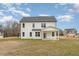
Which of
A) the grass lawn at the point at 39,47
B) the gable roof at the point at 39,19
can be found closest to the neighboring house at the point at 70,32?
the grass lawn at the point at 39,47

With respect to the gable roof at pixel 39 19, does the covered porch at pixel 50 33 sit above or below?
below

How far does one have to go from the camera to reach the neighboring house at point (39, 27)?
4.48m

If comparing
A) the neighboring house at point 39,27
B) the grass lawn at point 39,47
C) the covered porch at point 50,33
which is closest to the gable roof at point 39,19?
the neighboring house at point 39,27

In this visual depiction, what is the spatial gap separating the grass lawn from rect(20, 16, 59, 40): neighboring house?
3.6 inches

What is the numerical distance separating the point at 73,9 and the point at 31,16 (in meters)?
0.55

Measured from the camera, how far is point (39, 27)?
177 inches

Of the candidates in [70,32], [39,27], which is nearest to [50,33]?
[39,27]

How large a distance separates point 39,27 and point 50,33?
163 mm

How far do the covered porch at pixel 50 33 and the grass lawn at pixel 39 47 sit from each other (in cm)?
5

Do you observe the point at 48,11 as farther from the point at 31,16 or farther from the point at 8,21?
the point at 8,21

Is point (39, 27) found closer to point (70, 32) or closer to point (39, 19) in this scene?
point (39, 19)

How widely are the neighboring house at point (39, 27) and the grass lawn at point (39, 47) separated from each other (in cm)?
9

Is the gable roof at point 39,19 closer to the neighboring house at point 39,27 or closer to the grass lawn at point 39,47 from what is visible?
the neighboring house at point 39,27

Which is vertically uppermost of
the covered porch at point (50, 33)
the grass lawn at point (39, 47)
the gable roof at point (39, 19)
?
the gable roof at point (39, 19)
